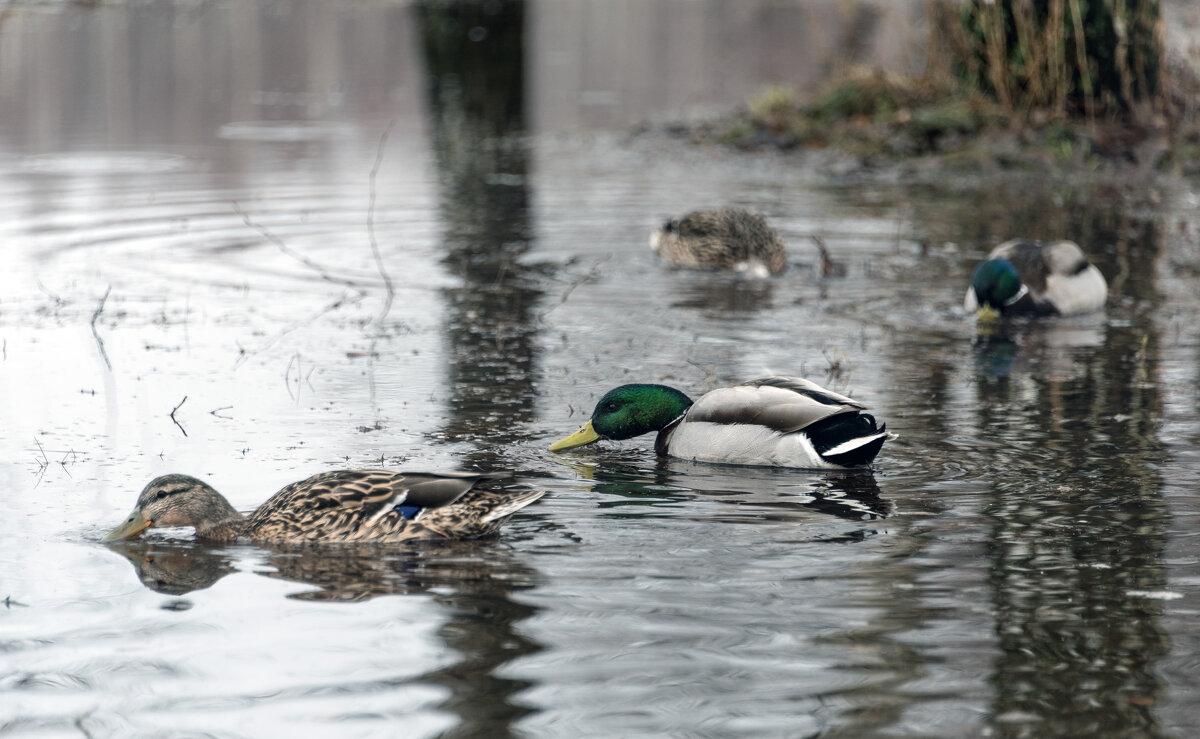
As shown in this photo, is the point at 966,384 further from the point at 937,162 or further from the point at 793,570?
the point at 937,162

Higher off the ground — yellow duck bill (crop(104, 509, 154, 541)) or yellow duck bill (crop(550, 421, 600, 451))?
yellow duck bill (crop(550, 421, 600, 451))

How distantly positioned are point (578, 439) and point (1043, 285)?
4.97 m

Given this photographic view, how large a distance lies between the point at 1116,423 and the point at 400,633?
14.6ft

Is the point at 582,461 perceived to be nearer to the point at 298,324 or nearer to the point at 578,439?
the point at 578,439

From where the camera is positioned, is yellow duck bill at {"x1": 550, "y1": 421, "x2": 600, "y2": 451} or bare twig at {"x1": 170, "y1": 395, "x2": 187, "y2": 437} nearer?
yellow duck bill at {"x1": 550, "y1": 421, "x2": 600, "y2": 451}

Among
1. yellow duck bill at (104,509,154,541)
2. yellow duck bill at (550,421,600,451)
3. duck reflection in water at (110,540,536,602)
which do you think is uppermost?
yellow duck bill at (550,421,600,451)

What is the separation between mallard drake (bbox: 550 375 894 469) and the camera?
7020 millimetres

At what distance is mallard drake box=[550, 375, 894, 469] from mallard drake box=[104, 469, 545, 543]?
1.43 metres

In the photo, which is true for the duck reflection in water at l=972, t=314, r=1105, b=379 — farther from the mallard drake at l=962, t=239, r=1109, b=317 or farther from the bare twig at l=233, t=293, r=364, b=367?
the bare twig at l=233, t=293, r=364, b=367

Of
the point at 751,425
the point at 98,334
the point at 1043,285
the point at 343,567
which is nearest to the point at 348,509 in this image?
the point at 343,567

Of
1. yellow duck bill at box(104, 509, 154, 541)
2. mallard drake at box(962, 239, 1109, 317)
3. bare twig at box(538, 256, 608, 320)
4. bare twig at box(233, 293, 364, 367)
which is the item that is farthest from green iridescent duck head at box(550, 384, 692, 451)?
mallard drake at box(962, 239, 1109, 317)

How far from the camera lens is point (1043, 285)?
1108cm

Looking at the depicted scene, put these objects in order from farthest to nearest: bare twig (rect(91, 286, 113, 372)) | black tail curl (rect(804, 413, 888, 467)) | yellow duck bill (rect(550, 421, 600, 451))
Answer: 1. bare twig (rect(91, 286, 113, 372))
2. yellow duck bill (rect(550, 421, 600, 451))
3. black tail curl (rect(804, 413, 888, 467))

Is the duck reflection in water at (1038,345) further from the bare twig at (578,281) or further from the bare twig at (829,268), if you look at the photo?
the bare twig at (578,281)
